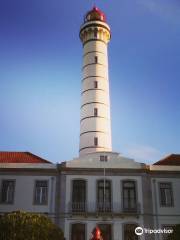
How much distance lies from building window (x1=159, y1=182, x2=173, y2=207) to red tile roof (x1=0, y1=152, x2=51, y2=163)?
9713mm

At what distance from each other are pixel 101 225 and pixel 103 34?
20870mm

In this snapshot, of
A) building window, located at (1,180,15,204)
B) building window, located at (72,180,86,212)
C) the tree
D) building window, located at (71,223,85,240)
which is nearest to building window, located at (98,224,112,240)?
building window, located at (71,223,85,240)

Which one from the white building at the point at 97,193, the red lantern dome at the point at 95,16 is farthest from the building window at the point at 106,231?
the red lantern dome at the point at 95,16

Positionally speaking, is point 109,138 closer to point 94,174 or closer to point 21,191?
point 94,174

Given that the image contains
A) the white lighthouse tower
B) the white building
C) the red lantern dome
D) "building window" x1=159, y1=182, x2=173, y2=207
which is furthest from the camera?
the red lantern dome

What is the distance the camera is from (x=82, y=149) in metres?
34.5

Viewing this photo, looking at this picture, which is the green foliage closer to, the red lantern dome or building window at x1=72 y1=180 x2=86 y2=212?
building window at x1=72 y1=180 x2=86 y2=212

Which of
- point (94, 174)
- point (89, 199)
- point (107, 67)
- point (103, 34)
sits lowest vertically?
point (89, 199)

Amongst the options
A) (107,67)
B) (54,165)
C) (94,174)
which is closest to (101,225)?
(94,174)

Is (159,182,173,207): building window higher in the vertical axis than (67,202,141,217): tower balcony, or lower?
higher

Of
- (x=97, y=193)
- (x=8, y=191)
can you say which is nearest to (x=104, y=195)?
(x=97, y=193)

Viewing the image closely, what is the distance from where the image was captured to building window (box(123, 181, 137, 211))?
27.5 metres

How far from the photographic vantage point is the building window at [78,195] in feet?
89.2

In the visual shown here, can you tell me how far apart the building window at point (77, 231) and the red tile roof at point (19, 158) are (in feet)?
21.6
